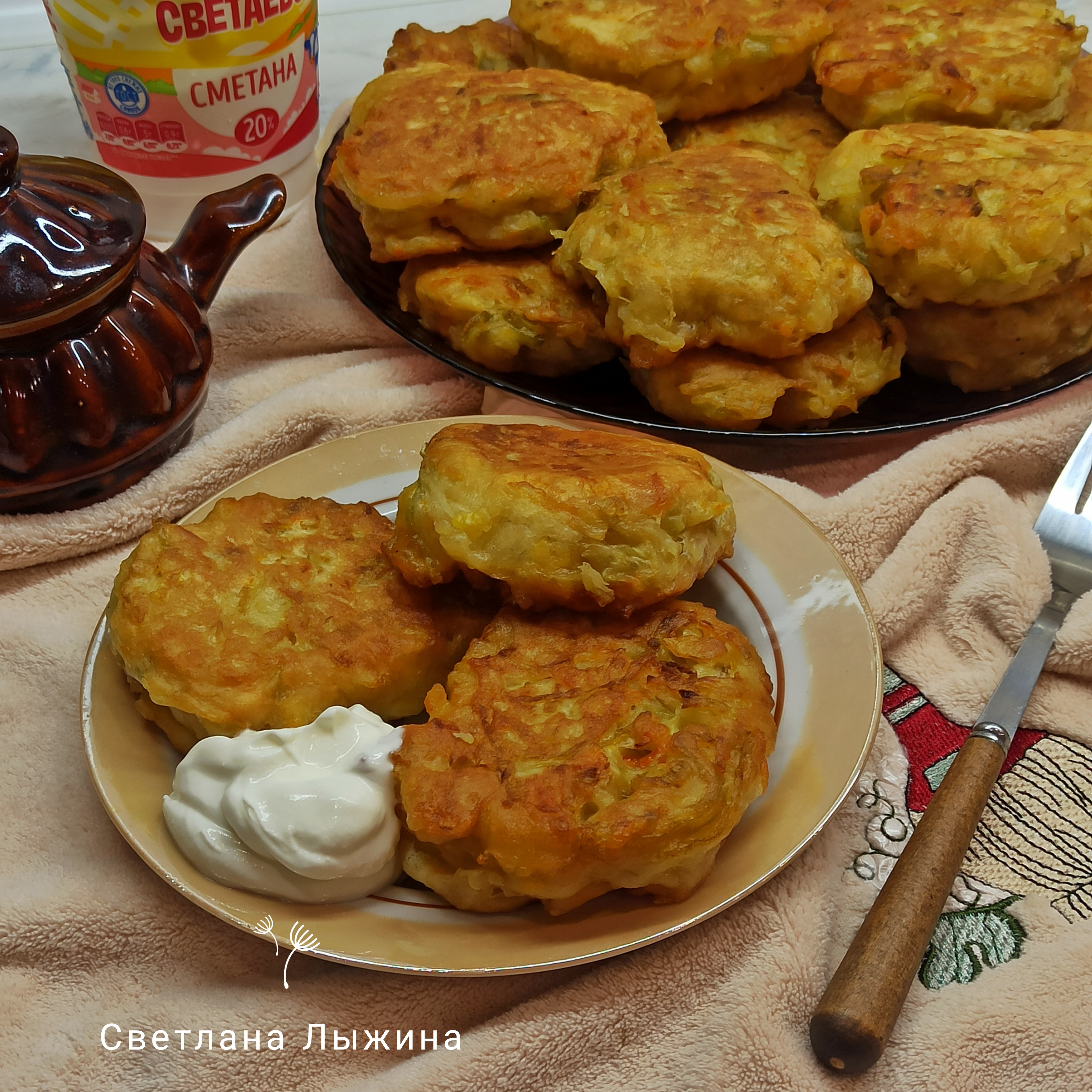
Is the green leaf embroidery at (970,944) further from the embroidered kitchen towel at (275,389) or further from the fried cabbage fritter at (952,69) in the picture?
the fried cabbage fritter at (952,69)

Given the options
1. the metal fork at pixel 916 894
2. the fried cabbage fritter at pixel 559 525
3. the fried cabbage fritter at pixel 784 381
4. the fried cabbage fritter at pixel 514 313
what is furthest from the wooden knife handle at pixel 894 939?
the fried cabbage fritter at pixel 514 313

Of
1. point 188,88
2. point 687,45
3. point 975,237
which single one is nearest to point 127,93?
point 188,88

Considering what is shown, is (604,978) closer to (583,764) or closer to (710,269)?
(583,764)

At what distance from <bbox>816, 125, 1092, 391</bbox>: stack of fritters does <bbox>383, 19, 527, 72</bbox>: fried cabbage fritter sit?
704 mm

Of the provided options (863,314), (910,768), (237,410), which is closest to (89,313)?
(237,410)

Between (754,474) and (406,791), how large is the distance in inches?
32.1

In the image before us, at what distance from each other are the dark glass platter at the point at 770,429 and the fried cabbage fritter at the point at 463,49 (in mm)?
565

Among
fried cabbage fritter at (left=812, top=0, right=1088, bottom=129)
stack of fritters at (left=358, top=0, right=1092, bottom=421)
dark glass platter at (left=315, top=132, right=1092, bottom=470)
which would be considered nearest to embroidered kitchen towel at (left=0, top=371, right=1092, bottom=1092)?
dark glass platter at (left=315, top=132, right=1092, bottom=470)

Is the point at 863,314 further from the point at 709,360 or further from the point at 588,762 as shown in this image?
the point at 588,762

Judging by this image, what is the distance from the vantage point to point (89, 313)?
5.16 feet

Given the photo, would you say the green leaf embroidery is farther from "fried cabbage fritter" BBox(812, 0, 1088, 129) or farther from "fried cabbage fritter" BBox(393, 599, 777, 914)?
"fried cabbage fritter" BBox(812, 0, 1088, 129)

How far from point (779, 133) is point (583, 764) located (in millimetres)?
1381

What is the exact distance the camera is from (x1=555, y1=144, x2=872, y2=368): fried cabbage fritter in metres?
1.59

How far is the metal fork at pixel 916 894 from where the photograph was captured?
3.40 feet
